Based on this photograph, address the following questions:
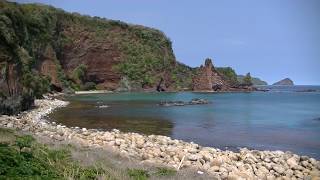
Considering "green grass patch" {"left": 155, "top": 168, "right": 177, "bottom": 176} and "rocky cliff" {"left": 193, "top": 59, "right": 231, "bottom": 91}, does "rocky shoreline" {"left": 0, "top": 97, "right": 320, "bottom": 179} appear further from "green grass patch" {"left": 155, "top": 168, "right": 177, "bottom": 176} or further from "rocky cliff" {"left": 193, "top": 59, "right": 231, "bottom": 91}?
"rocky cliff" {"left": 193, "top": 59, "right": 231, "bottom": 91}

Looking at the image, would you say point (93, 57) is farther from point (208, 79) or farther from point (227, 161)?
point (227, 161)

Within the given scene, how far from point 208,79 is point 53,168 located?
132 metres

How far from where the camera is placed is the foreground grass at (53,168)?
32.0 feet

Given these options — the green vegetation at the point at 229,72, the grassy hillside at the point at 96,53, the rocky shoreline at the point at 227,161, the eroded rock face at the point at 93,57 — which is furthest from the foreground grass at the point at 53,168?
the green vegetation at the point at 229,72

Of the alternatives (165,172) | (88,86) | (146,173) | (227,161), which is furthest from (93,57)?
(146,173)

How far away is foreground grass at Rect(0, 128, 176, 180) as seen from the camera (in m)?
9.75

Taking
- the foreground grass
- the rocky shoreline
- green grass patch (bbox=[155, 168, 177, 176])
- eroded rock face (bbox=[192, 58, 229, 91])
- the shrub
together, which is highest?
eroded rock face (bbox=[192, 58, 229, 91])

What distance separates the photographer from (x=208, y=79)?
14088cm

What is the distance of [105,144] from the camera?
20031mm

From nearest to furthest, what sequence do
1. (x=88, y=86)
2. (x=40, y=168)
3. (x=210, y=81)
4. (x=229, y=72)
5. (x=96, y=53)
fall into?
(x=40, y=168)
(x=88, y=86)
(x=96, y=53)
(x=210, y=81)
(x=229, y=72)

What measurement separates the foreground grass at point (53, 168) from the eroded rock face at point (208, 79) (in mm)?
124776

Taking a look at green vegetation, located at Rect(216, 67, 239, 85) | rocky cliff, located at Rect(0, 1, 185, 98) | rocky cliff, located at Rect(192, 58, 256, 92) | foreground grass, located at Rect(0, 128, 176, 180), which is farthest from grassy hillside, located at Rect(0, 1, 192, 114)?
foreground grass, located at Rect(0, 128, 176, 180)

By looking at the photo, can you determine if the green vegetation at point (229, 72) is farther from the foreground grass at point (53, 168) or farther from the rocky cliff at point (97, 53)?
the foreground grass at point (53, 168)

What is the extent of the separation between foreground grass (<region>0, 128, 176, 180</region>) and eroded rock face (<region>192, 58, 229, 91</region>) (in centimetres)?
12478
